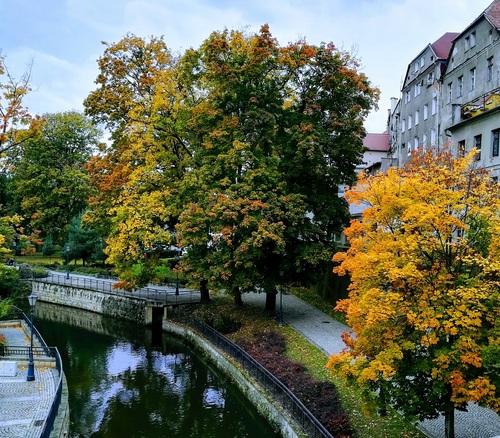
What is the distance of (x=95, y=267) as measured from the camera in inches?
2103

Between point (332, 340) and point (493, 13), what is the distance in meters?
20.6

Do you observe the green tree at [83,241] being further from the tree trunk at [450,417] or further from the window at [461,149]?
the tree trunk at [450,417]

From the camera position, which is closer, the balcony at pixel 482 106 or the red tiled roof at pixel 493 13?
the balcony at pixel 482 106

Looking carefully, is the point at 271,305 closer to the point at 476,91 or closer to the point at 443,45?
the point at 476,91

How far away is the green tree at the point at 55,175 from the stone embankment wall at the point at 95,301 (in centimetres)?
1233

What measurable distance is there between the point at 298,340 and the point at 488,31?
66.2 feet

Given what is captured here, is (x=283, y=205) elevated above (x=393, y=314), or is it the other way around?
(x=283, y=205)

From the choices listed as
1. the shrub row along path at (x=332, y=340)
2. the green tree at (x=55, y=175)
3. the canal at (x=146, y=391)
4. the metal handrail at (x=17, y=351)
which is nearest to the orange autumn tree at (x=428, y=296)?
the shrub row along path at (x=332, y=340)

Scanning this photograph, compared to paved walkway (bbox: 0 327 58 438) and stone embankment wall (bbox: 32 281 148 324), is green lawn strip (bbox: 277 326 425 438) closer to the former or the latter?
paved walkway (bbox: 0 327 58 438)

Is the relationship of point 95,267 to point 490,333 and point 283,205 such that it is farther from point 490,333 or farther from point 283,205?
point 490,333

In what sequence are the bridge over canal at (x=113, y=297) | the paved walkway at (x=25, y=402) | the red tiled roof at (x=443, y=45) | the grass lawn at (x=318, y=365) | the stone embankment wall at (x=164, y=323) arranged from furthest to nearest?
1. the bridge over canal at (x=113, y=297)
2. the red tiled roof at (x=443, y=45)
3. the stone embankment wall at (x=164, y=323)
4. the paved walkway at (x=25, y=402)
5. the grass lawn at (x=318, y=365)

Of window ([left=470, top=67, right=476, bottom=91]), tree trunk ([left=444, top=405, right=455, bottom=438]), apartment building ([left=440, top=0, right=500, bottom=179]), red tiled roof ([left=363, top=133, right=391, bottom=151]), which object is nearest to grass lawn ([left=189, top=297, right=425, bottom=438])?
tree trunk ([left=444, top=405, right=455, bottom=438])

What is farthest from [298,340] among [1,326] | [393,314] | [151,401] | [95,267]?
[95,267]

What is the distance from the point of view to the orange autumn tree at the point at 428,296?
10.6 metres
